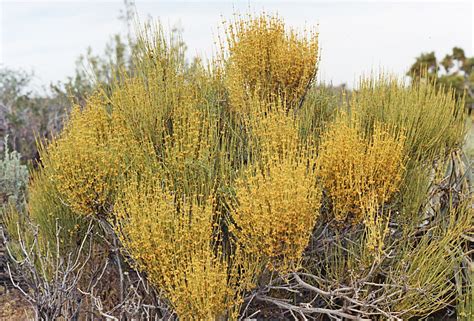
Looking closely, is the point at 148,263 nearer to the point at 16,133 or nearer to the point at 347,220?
the point at 347,220

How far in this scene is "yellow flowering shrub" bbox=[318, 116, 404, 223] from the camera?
3631 mm

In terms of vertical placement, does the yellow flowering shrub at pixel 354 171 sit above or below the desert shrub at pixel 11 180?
above

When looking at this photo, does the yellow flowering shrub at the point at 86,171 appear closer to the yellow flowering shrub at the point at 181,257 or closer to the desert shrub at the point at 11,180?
the yellow flowering shrub at the point at 181,257

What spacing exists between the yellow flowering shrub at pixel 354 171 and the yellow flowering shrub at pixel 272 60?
963mm

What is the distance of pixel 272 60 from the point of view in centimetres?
464

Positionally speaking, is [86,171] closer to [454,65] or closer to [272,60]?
[272,60]

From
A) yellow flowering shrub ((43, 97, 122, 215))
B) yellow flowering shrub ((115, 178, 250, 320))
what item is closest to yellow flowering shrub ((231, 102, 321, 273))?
yellow flowering shrub ((115, 178, 250, 320))

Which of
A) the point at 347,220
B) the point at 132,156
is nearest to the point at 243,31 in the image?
the point at 132,156

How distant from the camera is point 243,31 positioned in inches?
190

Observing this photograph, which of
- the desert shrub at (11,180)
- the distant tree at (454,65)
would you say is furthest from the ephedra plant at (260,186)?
the distant tree at (454,65)

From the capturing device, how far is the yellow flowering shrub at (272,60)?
4.64 metres

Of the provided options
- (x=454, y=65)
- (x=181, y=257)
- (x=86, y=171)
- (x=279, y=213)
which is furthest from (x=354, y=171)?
Answer: (x=454, y=65)

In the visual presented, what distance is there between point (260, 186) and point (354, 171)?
68 cm

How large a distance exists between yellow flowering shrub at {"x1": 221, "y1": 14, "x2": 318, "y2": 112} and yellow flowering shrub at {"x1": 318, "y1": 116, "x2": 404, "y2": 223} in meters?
0.96
